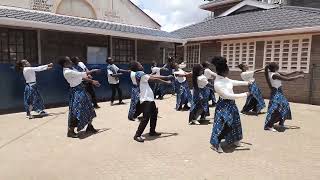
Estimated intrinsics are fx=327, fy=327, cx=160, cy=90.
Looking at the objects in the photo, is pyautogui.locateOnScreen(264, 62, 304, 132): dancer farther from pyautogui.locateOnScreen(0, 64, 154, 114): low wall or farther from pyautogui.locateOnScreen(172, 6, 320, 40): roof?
pyautogui.locateOnScreen(0, 64, 154, 114): low wall

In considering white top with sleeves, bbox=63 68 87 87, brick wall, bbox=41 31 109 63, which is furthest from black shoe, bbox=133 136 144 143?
brick wall, bbox=41 31 109 63

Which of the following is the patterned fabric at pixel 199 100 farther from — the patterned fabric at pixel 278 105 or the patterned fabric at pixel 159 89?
the patterned fabric at pixel 159 89

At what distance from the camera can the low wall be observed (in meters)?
9.74

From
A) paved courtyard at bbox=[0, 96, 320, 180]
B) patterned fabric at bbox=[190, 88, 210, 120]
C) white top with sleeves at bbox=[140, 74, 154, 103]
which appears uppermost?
white top with sleeves at bbox=[140, 74, 154, 103]

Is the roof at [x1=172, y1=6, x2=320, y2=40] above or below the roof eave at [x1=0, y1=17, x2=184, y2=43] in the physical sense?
above

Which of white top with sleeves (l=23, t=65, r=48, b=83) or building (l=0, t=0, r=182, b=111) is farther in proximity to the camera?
building (l=0, t=0, r=182, b=111)

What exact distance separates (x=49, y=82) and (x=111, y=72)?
6.88 ft

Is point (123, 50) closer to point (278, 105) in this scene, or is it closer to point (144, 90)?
point (144, 90)

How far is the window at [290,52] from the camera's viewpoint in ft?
39.1

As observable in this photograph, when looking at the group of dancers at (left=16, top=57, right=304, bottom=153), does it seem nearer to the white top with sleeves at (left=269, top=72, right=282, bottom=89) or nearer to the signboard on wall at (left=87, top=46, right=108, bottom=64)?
the white top with sleeves at (left=269, top=72, right=282, bottom=89)

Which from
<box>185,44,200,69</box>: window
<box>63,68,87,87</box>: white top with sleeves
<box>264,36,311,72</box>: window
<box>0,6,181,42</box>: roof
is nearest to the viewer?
<box>63,68,87,87</box>: white top with sleeves

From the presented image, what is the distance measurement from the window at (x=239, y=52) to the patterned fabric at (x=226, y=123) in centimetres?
875

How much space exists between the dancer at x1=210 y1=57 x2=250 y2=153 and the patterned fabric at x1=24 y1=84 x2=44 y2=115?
17.7 ft

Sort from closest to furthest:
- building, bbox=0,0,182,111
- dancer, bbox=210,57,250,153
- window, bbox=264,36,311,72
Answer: dancer, bbox=210,57,250,153, building, bbox=0,0,182,111, window, bbox=264,36,311,72
